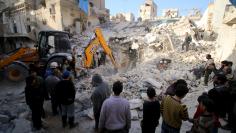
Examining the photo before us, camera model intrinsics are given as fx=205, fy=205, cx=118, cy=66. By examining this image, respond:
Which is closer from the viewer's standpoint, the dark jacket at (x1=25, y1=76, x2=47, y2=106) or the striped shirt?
the striped shirt

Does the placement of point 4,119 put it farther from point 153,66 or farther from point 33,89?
point 153,66

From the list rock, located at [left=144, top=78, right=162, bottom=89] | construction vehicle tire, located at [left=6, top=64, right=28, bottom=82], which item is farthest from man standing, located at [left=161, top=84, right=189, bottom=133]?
construction vehicle tire, located at [left=6, top=64, right=28, bottom=82]

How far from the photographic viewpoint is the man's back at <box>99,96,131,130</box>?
297cm

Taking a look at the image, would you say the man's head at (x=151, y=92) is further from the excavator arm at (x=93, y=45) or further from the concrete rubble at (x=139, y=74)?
the excavator arm at (x=93, y=45)

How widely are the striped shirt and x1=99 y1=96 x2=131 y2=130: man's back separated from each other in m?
0.59

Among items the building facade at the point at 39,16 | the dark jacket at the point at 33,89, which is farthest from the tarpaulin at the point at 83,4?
the dark jacket at the point at 33,89

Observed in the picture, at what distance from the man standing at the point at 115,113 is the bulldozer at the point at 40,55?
5663 millimetres

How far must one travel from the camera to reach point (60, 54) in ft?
27.4

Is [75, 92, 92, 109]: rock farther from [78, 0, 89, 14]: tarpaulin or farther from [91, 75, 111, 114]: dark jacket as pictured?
[78, 0, 89, 14]: tarpaulin

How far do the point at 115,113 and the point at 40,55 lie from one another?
647 centimetres

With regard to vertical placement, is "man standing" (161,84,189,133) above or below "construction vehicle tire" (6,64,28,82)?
above

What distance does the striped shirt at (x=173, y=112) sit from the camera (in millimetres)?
2951

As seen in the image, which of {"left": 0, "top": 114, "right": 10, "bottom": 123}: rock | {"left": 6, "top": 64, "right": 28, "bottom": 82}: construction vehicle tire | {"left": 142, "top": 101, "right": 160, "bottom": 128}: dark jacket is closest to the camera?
{"left": 142, "top": 101, "right": 160, "bottom": 128}: dark jacket

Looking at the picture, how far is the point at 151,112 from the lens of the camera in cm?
334
